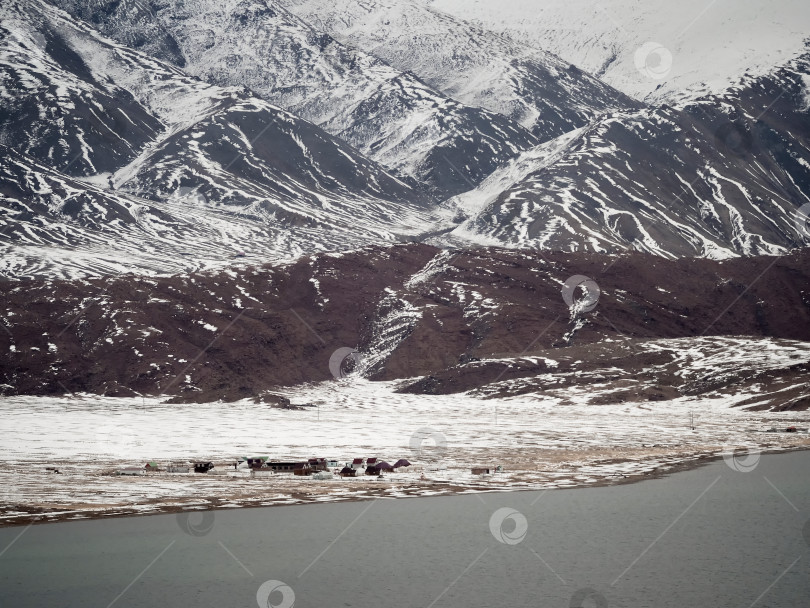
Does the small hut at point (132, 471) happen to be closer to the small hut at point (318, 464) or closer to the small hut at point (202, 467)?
the small hut at point (202, 467)

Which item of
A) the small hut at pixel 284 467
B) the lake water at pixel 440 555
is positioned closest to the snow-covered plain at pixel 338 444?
the small hut at pixel 284 467

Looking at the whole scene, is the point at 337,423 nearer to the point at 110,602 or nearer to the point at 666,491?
the point at 666,491

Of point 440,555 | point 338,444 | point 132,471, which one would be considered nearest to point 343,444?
point 338,444

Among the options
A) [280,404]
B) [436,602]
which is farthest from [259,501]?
[280,404]

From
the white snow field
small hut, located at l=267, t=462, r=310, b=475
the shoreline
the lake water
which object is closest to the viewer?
the lake water

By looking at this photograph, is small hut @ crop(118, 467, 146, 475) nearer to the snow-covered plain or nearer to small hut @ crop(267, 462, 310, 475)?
the snow-covered plain

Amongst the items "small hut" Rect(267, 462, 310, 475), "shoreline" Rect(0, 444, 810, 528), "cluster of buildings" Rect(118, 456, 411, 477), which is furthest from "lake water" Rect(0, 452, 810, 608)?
"small hut" Rect(267, 462, 310, 475)

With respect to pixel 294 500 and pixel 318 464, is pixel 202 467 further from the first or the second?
pixel 294 500
